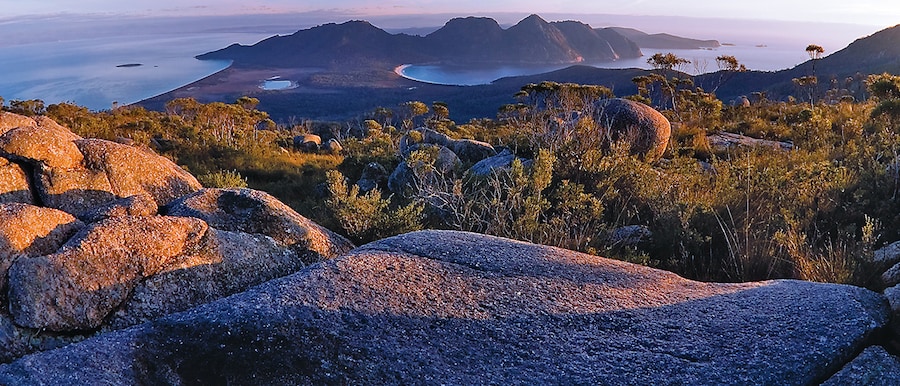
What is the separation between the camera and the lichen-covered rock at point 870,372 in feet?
9.14

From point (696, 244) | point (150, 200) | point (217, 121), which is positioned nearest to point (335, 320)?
point (150, 200)

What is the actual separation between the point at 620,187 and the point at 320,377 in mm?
6666

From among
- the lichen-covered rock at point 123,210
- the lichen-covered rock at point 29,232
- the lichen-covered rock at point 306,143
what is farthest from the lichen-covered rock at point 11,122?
the lichen-covered rock at point 306,143

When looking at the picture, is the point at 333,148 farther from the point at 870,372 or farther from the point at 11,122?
the point at 870,372

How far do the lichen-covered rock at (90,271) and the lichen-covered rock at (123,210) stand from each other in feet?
1.80

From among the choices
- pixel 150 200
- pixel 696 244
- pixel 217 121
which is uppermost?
pixel 150 200

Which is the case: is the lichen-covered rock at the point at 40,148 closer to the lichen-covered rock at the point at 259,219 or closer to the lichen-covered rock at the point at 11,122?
the lichen-covered rock at the point at 259,219

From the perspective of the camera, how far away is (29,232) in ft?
13.2

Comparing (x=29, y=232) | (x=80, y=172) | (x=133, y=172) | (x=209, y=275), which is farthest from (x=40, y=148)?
(x=209, y=275)

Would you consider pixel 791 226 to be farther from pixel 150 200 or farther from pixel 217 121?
pixel 217 121

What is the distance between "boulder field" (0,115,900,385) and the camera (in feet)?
9.66

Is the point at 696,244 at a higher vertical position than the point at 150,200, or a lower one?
lower

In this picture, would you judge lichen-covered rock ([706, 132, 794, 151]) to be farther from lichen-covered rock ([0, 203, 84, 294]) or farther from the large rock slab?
lichen-covered rock ([0, 203, 84, 294])

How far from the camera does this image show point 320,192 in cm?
1292
